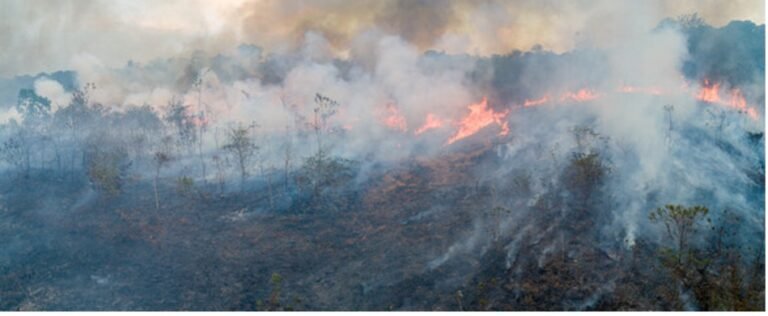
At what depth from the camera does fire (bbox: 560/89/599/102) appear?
79912 millimetres

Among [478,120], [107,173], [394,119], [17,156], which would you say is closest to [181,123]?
[17,156]

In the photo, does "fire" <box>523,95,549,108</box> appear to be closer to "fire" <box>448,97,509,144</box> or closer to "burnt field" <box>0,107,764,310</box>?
"fire" <box>448,97,509,144</box>

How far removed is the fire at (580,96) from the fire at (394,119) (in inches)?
1073

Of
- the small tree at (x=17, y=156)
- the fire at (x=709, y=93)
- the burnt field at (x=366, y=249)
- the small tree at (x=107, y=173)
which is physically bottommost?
the burnt field at (x=366, y=249)

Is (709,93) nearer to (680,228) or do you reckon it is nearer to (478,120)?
(478,120)

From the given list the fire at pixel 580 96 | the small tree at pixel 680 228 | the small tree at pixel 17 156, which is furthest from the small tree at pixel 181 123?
the small tree at pixel 680 228

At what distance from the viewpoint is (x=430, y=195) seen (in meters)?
56.2

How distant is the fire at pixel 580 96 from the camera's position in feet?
262

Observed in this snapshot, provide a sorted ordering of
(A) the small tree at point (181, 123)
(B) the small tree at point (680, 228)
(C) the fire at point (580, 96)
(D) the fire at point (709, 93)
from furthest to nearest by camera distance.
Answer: (A) the small tree at point (181, 123) → (C) the fire at point (580, 96) → (D) the fire at point (709, 93) → (B) the small tree at point (680, 228)

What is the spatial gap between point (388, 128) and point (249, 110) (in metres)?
28.4

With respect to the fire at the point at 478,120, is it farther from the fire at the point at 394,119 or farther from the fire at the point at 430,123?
the fire at the point at 394,119

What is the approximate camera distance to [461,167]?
63.6 meters

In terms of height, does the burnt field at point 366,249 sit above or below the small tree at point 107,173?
below

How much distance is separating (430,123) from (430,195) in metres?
31.3
